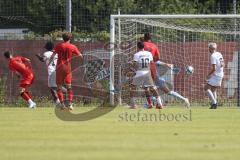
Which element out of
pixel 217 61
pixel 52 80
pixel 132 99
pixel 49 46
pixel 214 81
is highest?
pixel 49 46

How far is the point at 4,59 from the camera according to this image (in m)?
26.0

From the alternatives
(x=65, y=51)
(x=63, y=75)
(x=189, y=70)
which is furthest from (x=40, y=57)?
(x=189, y=70)

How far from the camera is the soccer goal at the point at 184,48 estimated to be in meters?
24.5

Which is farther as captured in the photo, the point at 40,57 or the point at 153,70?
the point at 40,57

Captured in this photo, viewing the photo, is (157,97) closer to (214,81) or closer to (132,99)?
(132,99)

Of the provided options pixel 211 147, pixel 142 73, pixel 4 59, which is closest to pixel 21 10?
pixel 4 59

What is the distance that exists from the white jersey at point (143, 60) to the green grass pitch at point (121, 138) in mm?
3819

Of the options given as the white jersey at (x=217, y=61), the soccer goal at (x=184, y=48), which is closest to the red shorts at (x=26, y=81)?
the soccer goal at (x=184, y=48)

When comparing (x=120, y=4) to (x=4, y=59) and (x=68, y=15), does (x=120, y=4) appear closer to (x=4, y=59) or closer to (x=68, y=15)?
(x=68, y=15)

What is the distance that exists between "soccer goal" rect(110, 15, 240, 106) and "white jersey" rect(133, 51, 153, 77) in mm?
2707

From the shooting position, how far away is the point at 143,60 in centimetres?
2130

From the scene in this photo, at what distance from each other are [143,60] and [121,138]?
9044 millimetres

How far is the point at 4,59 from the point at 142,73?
6.37 meters

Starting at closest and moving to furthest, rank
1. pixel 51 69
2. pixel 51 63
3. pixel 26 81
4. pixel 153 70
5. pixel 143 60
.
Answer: pixel 143 60 → pixel 153 70 → pixel 26 81 → pixel 51 63 → pixel 51 69
